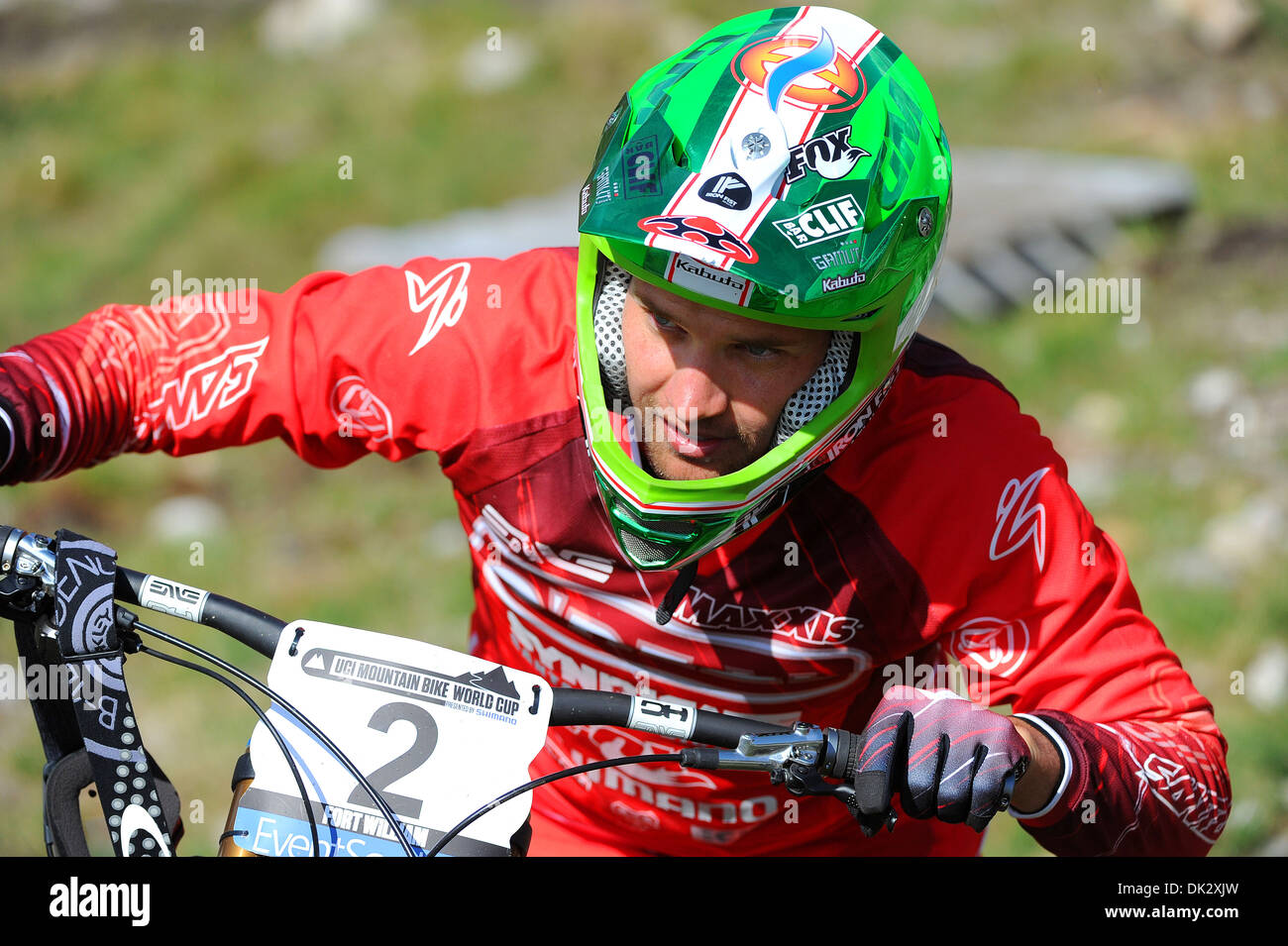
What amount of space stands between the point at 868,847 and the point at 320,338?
1.64 metres

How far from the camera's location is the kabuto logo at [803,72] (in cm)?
230

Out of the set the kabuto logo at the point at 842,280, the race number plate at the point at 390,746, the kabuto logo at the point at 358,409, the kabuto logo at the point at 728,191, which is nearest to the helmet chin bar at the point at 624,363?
the kabuto logo at the point at 842,280

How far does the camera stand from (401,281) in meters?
2.76

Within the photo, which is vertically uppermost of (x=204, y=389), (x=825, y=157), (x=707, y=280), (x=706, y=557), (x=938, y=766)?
(x=825, y=157)

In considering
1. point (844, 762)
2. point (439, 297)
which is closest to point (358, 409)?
point (439, 297)

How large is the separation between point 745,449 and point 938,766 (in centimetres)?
66

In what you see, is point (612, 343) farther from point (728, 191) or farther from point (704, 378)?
point (728, 191)

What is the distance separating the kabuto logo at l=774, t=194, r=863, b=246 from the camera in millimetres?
2193

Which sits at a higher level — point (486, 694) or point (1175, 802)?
point (486, 694)

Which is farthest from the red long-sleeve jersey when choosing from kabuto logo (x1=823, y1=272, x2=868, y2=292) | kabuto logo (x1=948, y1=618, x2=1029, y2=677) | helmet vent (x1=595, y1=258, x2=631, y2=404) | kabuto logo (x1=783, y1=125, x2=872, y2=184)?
kabuto logo (x1=783, y1=125, x2=872, y2=184)

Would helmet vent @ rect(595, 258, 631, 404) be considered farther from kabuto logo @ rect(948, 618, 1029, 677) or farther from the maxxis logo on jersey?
kabuto logo @ rect(948, 618, 1029, 677)

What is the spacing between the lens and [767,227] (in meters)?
2.18

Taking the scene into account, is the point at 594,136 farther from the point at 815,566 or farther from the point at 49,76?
the point at 815,566
